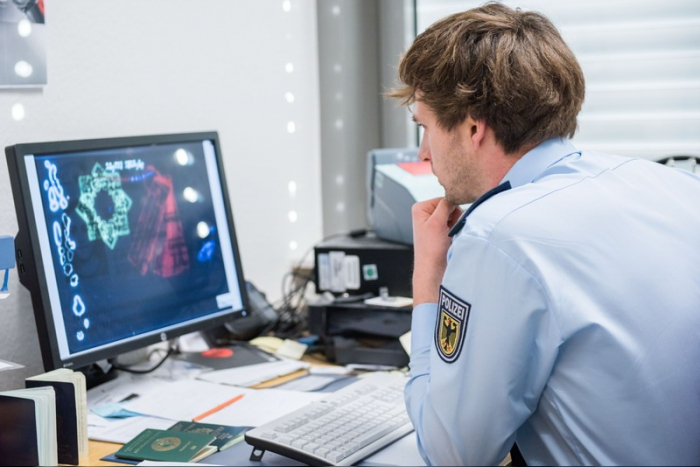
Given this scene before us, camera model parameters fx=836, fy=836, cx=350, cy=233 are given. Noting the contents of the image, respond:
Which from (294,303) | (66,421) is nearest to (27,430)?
(66,421)

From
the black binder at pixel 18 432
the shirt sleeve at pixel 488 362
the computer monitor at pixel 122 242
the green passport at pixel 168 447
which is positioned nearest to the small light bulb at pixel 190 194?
the computer monitor at pixel 122 242

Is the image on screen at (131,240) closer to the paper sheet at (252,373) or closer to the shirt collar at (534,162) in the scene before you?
the paper sheet at (252,373)

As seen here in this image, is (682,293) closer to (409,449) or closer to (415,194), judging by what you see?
(409,449)

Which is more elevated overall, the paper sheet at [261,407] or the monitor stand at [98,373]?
the monitor stand at [98,373]

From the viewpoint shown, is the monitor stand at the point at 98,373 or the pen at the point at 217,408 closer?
the pen at the point at 217,408

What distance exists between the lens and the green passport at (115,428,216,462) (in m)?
1.28

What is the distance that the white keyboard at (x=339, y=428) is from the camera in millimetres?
1255

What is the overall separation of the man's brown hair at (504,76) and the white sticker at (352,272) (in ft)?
2.27

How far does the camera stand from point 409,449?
4.33ft

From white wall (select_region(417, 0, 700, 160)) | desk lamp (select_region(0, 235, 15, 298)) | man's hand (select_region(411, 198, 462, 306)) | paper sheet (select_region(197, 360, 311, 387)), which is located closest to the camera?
desk lamp (select_region(0, 235, 15, 298))

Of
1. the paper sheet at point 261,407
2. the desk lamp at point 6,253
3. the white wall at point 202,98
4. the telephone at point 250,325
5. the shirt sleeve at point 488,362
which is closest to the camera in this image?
the shirt sleeve at point 488,362

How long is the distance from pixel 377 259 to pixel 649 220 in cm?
88

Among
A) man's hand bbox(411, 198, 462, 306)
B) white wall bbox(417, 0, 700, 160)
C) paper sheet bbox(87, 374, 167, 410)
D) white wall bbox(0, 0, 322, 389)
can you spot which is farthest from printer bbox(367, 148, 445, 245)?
paper sheet bbox(87, 374, 167, 410)

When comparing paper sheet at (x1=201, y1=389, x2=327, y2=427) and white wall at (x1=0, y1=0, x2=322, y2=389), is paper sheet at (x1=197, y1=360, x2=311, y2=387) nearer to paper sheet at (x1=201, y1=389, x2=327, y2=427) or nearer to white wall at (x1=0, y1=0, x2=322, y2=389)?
paper sheet at (x1=201, y1=389, x2=327, y2=427)
